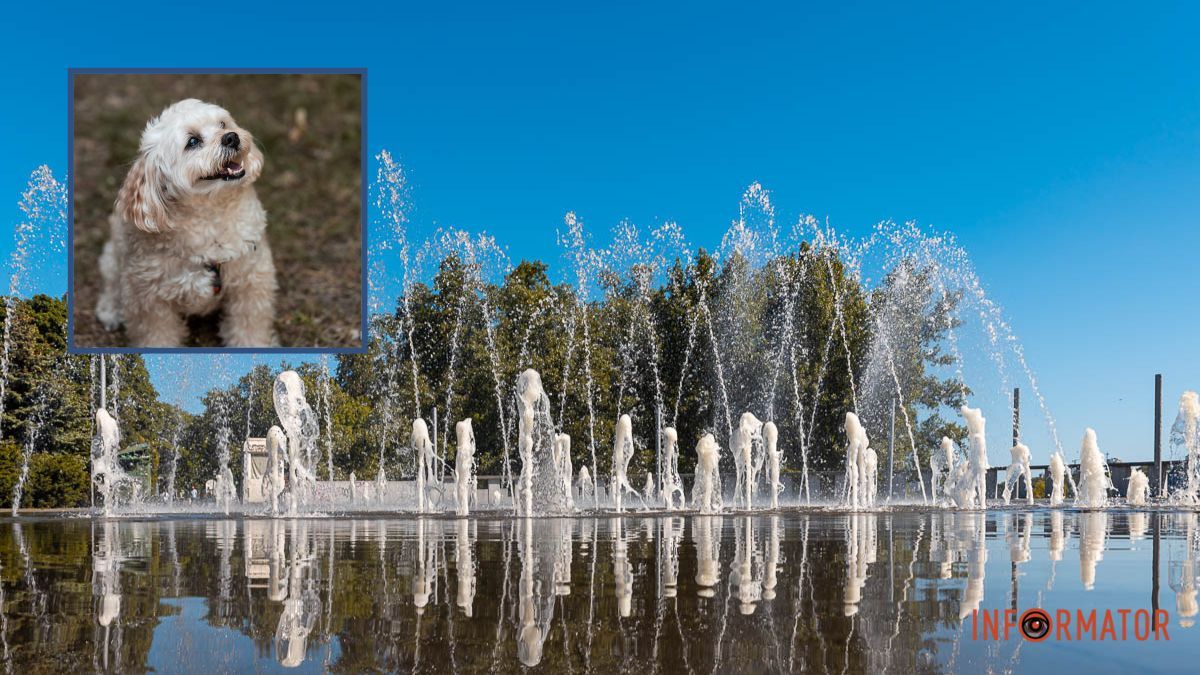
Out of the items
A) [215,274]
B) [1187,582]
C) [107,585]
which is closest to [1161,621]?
[1187,582]

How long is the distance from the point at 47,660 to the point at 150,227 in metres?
7.90

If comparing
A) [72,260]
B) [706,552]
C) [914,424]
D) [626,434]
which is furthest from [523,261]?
[706,552]

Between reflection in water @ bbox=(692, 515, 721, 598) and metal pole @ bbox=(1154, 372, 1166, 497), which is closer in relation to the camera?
reflection in water @ bbox=(692, 515, 721, 598)

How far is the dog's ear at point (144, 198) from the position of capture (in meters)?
11.4

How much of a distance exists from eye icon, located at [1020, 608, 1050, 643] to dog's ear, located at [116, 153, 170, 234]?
968 centimetres

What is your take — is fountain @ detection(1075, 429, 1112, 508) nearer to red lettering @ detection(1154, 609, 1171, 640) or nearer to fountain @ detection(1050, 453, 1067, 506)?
fountain @ detection(1050, 453, 1067, 506)

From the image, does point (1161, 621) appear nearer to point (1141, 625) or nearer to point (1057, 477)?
point (1141, 625)

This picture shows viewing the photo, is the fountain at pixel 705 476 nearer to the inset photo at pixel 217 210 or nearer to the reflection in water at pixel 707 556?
the reflection in water at pixel 707 556

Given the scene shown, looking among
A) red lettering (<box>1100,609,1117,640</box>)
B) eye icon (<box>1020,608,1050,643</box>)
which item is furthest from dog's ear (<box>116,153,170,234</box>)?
red lettering (<box>1100,609,1117,640</box>)

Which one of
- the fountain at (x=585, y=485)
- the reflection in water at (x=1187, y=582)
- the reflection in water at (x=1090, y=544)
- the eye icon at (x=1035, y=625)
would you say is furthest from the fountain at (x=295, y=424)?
the eye icon at (x=1035, y=625)

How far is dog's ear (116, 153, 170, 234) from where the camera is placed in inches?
449

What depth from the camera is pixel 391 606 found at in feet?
21.3

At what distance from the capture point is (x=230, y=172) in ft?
38.3

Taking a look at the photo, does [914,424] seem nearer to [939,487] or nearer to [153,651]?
[939,487]
